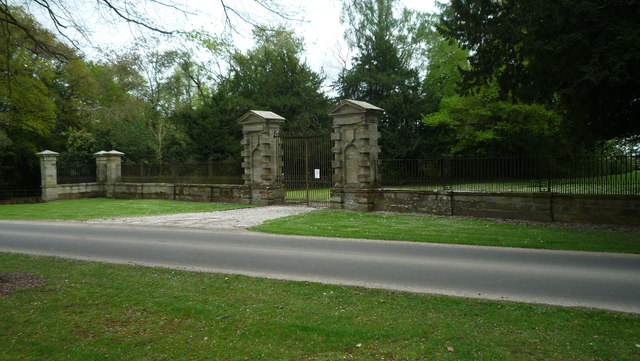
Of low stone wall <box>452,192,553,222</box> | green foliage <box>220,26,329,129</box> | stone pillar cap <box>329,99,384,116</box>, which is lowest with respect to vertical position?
low stone wall <box>452,192,553,222</box>

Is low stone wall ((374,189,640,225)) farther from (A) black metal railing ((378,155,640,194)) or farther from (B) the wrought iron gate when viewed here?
(B) the wrought iron gate

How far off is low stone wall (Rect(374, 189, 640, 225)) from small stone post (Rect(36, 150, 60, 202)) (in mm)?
18519

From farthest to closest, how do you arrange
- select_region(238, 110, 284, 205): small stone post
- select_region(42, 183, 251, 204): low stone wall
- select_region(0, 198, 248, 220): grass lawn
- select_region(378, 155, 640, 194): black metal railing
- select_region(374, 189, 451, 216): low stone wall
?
select_region(42, 183, 251, 204): low stone wall, select_region(238, 110, 284, 205): small stone post, select_region(0, 198, 248, 220): grass lawn, select_region(374, 189, 451, 216): low stone wall, select_region(378, 155, 640, 194): black metal railing

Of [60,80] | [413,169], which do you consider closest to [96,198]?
[60,80]

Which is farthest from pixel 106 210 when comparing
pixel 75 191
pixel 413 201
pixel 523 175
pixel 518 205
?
pixel 523 175

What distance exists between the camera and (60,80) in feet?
111

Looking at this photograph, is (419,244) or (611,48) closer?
(611,48)

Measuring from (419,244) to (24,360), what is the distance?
8.16m

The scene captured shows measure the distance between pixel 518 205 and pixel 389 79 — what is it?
909 inches

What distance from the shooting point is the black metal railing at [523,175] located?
42.6 ft

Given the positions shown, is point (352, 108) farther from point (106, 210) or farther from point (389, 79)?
point (389, 79)

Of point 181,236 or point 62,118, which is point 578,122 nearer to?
point 181,236

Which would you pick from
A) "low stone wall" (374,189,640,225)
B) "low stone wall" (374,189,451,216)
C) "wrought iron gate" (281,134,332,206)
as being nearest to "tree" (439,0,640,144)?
"low stone wall" (374,189,640,225)

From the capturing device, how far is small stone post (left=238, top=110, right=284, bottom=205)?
1928 cm
